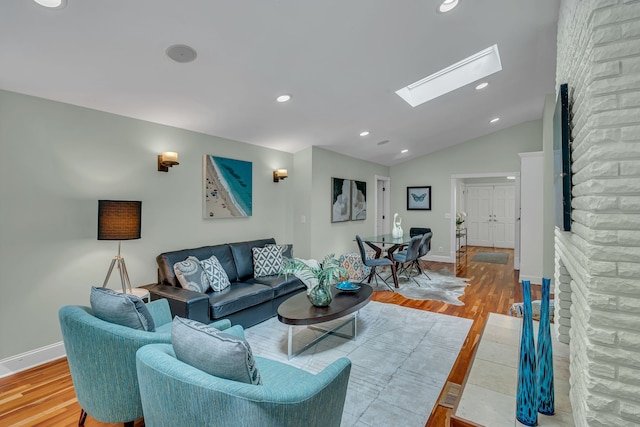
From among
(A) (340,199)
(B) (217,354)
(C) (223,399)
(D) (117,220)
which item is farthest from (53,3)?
(A) (340,199)

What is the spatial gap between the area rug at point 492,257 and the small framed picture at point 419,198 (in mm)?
1751

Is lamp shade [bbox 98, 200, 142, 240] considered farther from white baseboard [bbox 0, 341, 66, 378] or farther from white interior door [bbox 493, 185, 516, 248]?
white interior door [bbox 493, 185, 516, 248]

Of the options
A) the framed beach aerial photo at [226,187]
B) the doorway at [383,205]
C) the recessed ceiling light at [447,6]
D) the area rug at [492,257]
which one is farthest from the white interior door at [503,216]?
the recessed ceiling light at [447,6]

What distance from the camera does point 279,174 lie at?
5.03 m

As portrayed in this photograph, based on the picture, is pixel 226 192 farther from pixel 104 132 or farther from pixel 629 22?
pixel 629 22

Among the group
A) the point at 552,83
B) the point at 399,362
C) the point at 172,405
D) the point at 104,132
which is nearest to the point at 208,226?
the point at 104,132

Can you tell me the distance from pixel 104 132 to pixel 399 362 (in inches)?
138

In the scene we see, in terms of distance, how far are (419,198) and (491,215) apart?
3.32 metres

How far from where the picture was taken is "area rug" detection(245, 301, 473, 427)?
2.09 m

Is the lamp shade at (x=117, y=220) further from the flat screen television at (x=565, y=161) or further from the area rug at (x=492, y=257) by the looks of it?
the area rug at (x=492, y=257)

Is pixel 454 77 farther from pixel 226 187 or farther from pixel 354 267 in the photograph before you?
pixel 226 187

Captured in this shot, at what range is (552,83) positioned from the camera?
14.5ft

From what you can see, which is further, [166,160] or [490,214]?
[490,214]

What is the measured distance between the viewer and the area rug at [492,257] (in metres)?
7.39
